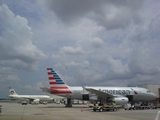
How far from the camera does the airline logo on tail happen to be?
46.6 metres

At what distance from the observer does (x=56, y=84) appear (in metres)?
47.6

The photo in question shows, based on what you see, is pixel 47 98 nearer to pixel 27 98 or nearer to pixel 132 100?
pixel 27 98

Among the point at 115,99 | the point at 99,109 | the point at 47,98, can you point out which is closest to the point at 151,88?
the point at 115,99

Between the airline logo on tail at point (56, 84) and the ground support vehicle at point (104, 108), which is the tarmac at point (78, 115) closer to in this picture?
the ground support vehicle at point (104, 108)

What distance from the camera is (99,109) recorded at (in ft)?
110

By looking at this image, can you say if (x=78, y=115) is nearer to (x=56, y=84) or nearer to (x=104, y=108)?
(x=104, y=108)

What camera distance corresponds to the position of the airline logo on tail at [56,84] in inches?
1834

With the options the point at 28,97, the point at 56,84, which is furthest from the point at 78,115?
the point at 28,97

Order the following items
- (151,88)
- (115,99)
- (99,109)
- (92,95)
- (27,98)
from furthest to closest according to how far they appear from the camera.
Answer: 1. (27,98)
2. (151,88)
3. (92,95)
4. (115,99)
5. (99,109)

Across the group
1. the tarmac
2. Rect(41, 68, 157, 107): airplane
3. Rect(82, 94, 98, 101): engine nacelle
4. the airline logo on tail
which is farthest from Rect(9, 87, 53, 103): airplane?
the tarmac

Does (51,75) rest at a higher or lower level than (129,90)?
higher

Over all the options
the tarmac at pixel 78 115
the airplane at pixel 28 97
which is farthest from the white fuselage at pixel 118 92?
the airplane at pixel 28 97

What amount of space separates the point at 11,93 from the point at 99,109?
281 ft

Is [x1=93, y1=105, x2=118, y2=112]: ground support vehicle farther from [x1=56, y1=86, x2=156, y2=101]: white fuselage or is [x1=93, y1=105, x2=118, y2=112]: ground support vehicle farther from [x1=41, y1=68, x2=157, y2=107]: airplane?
[x1=56, y1=86, x2=156, y2=101]: white fuselage
